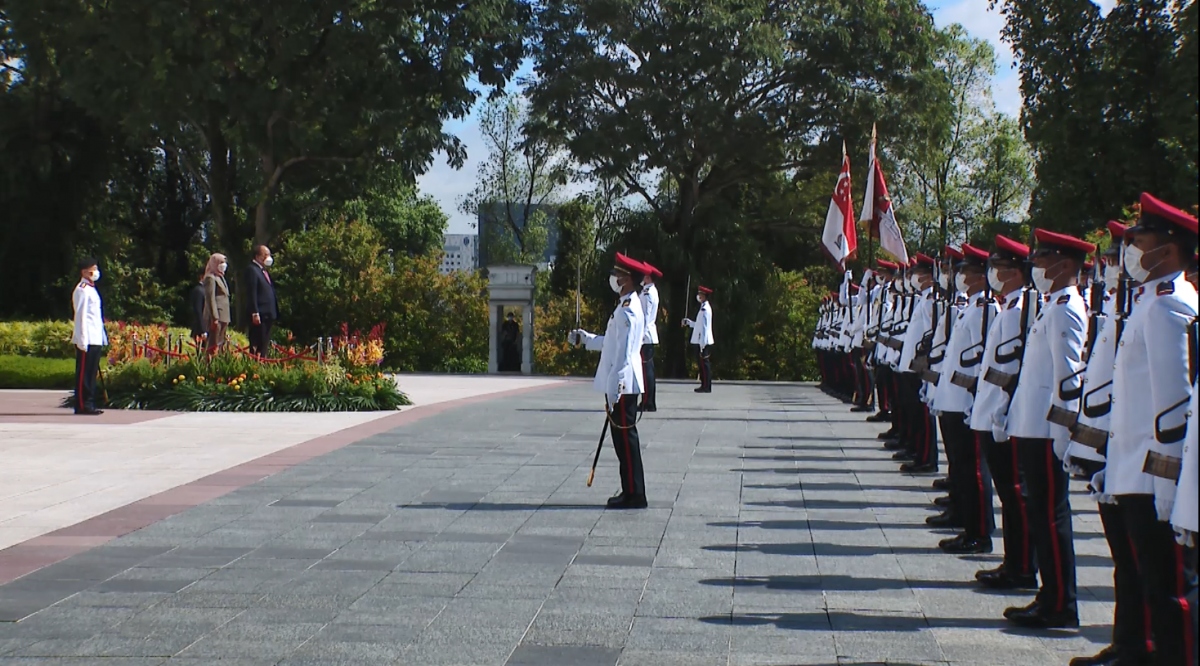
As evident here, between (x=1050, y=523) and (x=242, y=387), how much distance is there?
12.8 meters

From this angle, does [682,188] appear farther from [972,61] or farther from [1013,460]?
[1013,460]

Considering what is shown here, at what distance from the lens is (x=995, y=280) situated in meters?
7.12

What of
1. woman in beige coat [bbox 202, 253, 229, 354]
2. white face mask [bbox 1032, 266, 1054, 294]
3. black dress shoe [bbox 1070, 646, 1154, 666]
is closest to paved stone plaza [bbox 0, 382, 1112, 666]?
black dress shoe [bbox 1070, 646, 1154, 666]

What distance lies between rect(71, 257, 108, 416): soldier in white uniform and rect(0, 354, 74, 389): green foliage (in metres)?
4.88

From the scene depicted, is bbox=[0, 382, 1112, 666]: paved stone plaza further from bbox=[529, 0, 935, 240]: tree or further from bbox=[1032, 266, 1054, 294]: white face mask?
bbox=[529, 0, 935, 240]: tree

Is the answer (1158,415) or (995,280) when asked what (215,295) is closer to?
(995,280)

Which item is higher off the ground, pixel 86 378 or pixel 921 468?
pixel 86 378

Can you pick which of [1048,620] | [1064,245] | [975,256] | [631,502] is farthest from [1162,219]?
[631,502]

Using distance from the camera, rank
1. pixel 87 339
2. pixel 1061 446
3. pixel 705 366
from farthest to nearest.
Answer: pixel 705 366 < pixel 87 339 < pixel 1061 446

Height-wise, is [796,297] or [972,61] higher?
[972,61]

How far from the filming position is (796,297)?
127 feet

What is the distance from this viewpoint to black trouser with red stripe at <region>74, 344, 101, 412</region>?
15859 mm

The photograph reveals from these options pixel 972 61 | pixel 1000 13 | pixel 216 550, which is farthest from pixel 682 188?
pixel 216 550

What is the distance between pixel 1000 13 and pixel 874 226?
16795mm
